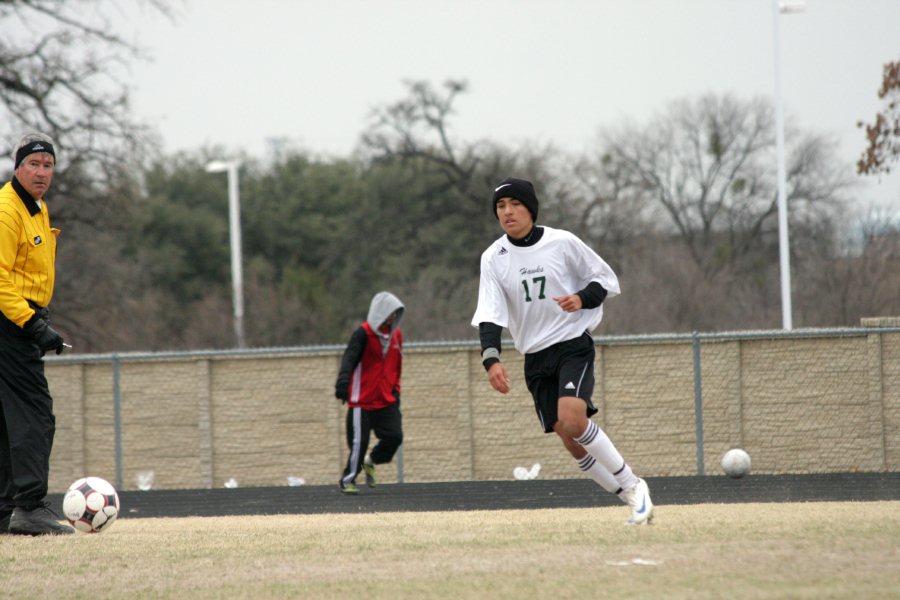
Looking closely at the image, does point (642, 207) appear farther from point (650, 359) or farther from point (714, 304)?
point (650, 359)

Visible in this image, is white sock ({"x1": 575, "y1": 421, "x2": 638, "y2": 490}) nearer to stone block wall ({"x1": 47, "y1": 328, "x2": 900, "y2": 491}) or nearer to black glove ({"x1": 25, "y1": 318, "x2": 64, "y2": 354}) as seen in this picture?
black glove ({"x1": 25, "y1": 318, "x2": 64, "y2": 354})

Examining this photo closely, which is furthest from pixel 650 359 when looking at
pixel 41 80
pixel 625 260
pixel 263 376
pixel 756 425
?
pixel 625 260

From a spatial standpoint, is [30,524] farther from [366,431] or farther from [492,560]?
[366,431]

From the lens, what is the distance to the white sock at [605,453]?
25.0ft

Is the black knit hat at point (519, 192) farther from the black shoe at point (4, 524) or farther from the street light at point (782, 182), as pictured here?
the street light at point (782, 182)

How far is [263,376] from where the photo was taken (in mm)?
17547

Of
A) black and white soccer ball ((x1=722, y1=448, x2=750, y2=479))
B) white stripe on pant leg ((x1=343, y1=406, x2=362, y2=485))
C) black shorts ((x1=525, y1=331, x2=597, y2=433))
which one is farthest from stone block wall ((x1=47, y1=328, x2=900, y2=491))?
black shorts ((x1=525, y1=331, x2=597, y2=433))

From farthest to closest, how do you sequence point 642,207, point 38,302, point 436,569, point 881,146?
1. point 642,207
2. point 881,146
3. point 38,302
4. point 436,569

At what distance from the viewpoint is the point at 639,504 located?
760cm

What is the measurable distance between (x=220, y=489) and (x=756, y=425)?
6.90 meters

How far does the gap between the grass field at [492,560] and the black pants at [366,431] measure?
18.1ft

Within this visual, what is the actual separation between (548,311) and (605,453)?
918mm

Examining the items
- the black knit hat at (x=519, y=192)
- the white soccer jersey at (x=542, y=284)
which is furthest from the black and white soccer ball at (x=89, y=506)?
the black knit hat at (x=519, y=192)

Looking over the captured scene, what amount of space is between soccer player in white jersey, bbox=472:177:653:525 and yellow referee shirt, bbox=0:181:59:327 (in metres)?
2.74
